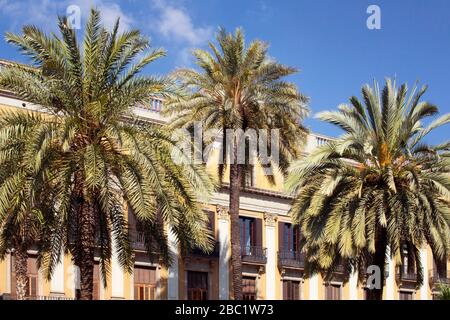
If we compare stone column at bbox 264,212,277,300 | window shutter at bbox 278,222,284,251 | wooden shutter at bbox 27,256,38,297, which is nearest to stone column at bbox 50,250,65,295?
wooden shutter at bbox 27,256,38,297

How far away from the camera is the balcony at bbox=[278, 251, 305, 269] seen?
52.2 meters

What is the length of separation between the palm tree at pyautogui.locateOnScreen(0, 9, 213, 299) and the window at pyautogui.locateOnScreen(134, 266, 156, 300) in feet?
63.4

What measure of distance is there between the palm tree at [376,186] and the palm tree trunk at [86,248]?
28.1 feet

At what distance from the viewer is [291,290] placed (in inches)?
2095

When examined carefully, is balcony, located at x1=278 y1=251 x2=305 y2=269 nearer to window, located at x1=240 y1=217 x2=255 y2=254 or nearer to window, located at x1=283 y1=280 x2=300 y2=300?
window, located at x1=283 y1=280 x2=300 y2=300

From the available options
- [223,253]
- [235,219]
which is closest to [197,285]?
[223,253]

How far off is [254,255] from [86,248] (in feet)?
85.3

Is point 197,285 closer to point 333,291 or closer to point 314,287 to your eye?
point 314,287

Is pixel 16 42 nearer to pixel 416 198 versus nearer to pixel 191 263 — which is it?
pixel 416 198

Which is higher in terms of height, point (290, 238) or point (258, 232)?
point (258, 232)

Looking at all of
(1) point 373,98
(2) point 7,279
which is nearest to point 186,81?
(1) point 373,98

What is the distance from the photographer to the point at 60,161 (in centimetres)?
2497

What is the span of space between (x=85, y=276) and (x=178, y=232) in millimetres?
2715

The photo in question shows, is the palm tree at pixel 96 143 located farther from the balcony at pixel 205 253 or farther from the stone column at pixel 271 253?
the stone column at pixel 271 253
